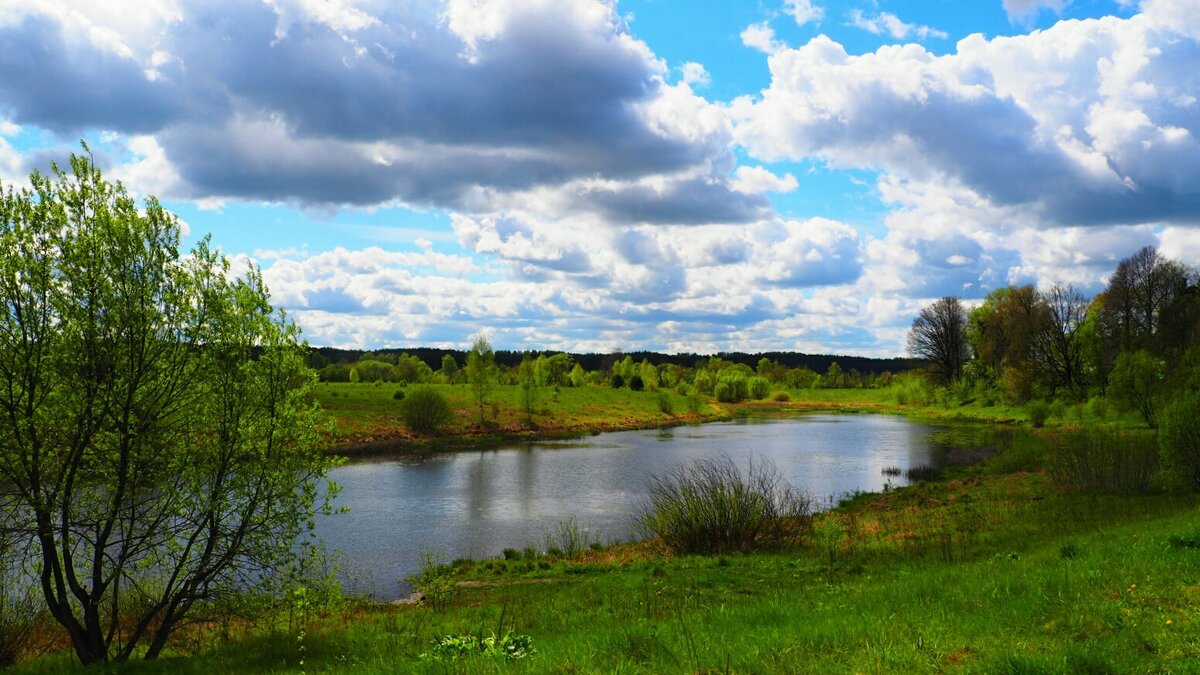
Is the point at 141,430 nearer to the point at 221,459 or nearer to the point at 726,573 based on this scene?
the point at 221,459

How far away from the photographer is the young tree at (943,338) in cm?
10531

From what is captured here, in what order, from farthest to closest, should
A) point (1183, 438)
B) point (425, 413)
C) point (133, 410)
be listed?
point (425, 413), point (1183, 438), point (133, 410)

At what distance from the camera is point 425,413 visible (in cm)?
7225

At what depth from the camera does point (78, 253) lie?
1239cm

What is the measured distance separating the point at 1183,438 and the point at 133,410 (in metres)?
31.6

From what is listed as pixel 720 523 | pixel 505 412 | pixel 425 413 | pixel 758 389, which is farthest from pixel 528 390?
pixel 758 389

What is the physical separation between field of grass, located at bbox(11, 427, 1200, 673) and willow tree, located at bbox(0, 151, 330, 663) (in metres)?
2.01

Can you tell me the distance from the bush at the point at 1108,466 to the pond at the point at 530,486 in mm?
10002

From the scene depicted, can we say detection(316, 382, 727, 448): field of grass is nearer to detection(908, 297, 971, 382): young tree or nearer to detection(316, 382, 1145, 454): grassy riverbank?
detection(316, 382, 1145, 454): grassy riverbank

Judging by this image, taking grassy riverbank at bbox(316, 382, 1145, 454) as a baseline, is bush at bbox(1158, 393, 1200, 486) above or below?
above

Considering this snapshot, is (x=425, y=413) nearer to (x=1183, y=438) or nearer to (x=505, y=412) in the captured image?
(x=505, y=412)

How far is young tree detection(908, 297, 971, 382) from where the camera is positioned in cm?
10531

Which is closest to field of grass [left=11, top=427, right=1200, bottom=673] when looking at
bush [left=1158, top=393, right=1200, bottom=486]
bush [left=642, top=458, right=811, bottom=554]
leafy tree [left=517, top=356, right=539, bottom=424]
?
bush [left=642, top=458, right=811, bottom=554]

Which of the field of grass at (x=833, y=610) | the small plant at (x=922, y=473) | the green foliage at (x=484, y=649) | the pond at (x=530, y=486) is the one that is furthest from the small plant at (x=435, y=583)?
the small plant at (x=922, y=473)
